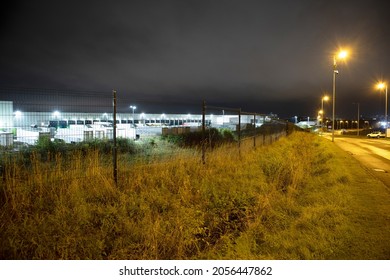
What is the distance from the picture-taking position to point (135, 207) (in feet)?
16.4

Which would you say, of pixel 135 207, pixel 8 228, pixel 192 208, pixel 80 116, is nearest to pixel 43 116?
pixel 80 116

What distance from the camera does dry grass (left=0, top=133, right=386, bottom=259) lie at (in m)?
3.73

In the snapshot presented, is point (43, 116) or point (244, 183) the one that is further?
point (244, 183)

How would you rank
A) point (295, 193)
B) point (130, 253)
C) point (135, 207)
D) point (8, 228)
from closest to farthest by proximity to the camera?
1. point (130, 253)
2. point (8, 228)
3. point (135, 207)
4. point (295, 193)

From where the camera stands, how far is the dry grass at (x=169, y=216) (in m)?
3.73

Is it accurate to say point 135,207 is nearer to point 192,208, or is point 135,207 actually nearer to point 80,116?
point 192,208

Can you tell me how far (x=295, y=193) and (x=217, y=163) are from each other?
2985 mm

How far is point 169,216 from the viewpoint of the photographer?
15.7ft

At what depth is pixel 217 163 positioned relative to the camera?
8.91m

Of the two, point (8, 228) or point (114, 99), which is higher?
point (114, 99)

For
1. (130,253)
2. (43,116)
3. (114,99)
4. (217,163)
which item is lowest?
(130,253)

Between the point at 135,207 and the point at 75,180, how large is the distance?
1.90 m

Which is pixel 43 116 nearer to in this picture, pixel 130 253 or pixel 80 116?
pixel 80 116
